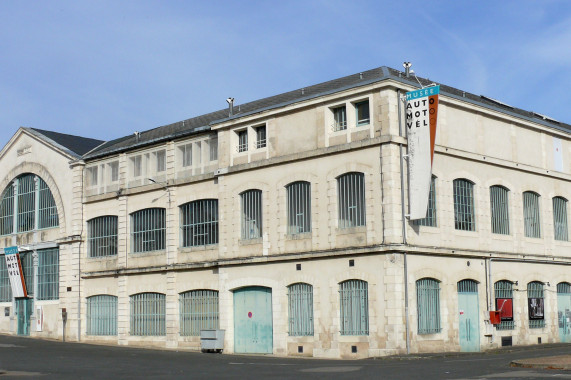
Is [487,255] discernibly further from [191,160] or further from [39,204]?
[39,204]

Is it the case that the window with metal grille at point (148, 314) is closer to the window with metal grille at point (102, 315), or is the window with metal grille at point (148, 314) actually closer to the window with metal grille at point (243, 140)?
the window with metal grille at point (102, 315)

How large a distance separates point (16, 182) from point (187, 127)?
1412cm

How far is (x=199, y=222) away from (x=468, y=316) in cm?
1379

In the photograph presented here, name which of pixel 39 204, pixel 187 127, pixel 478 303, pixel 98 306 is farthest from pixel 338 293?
pixel 39 204

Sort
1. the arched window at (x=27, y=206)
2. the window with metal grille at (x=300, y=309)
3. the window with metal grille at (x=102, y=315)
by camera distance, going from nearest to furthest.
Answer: the window with metal grille at (x=300, y=309)
the window with metal grille at (x=102, y=315)
the arched window at (x=27, y=206)

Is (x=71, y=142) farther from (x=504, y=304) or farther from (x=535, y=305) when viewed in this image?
(x=535, y=305)

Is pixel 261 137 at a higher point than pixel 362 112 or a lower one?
lower

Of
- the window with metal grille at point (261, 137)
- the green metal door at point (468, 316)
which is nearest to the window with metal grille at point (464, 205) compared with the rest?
the green metal door at point (468, 316)

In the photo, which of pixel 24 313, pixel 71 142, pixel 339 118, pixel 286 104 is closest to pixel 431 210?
pixel 339 118

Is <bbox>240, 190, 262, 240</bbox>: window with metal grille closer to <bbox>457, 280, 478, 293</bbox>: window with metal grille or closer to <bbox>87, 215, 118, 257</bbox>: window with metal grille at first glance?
<bbox>457, 280, 478, 293</bbox>: window with metal grille

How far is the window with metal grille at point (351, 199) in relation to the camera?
32812 mm

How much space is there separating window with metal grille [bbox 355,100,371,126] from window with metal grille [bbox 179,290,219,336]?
11375 millimetres

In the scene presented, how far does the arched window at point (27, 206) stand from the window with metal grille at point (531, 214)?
26.5 metres

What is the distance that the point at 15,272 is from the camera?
4888 centimetres
